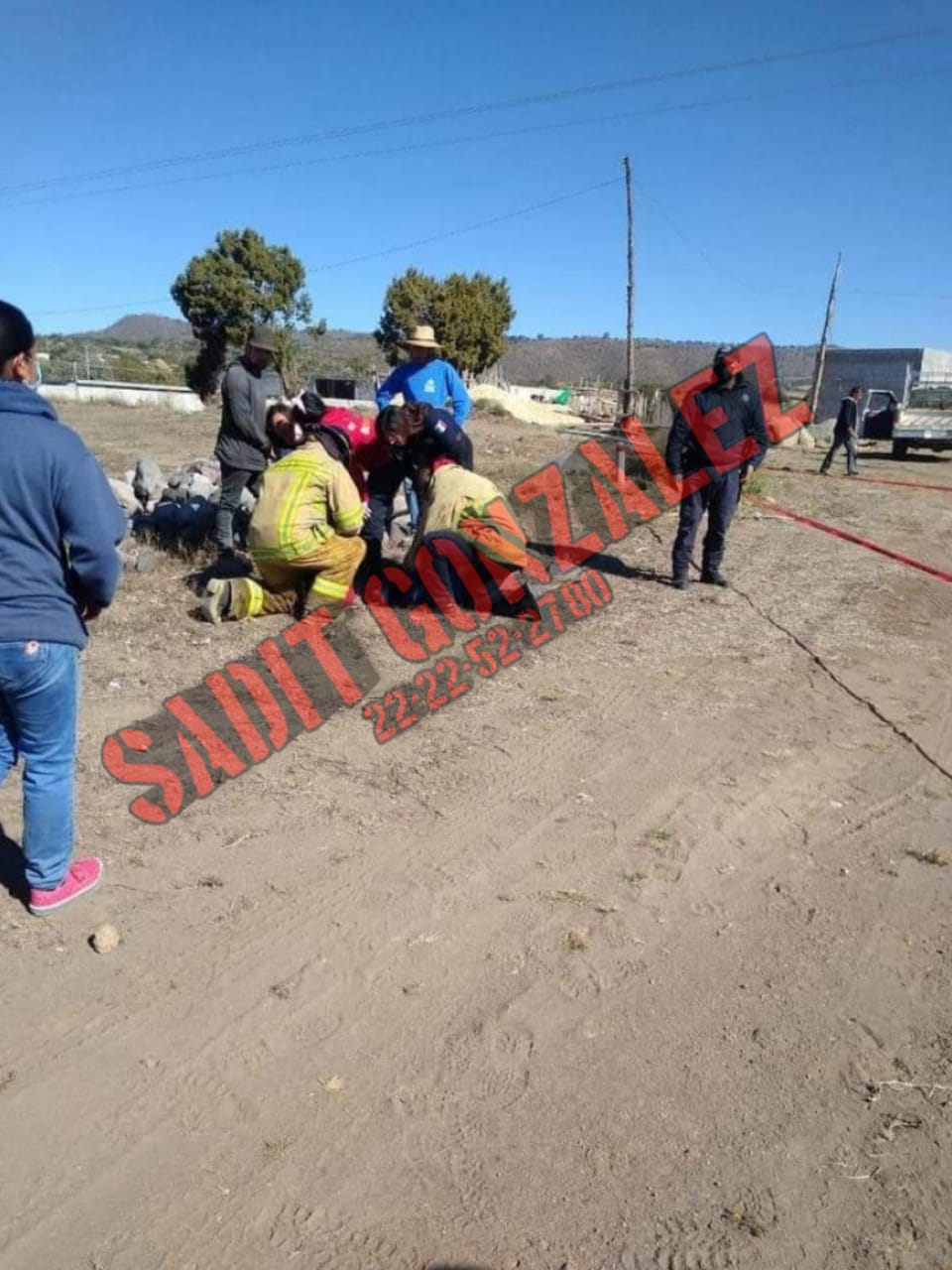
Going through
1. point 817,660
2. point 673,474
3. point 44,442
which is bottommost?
point 817,660

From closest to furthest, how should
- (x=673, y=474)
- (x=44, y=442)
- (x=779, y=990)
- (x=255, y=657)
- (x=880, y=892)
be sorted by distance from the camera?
(x=44, y=442)
(x=779, y=990)
(x=880, y=892)
(x=255, y=657)
(x=673, y=474)

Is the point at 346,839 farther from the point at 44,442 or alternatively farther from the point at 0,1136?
the point at 44,442

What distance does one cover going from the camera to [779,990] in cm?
296

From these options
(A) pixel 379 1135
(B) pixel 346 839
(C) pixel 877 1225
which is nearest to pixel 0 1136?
(A) pixel 379 1135

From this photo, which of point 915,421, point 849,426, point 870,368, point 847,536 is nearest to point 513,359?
point 870,368

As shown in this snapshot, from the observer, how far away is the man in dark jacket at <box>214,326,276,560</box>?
6902 millimetres

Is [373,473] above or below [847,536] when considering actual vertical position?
above

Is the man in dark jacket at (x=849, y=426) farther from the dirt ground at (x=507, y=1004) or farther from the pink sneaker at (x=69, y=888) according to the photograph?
the pink sneaker at (x=69, y=888)

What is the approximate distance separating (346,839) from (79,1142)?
5.15ft

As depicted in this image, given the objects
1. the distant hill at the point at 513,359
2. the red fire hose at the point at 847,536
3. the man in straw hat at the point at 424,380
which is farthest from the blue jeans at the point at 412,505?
the distant hill at the point at 513,359

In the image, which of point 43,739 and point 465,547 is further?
point 465,547

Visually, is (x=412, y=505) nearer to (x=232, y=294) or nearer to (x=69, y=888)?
(x=69, y=888)

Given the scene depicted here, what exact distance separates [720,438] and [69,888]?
5.78 meters

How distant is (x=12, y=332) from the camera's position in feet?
8.86
